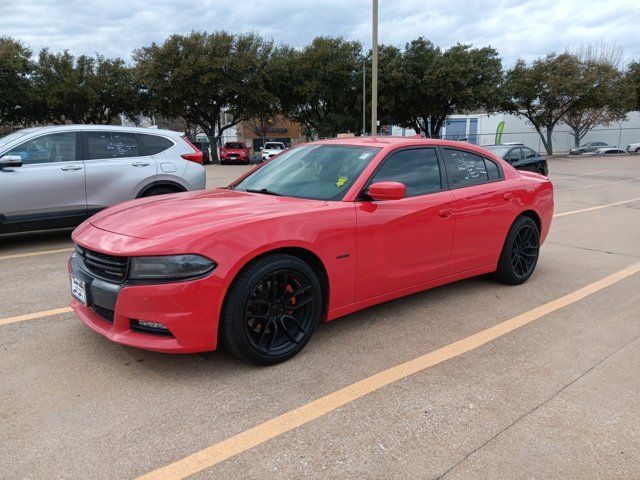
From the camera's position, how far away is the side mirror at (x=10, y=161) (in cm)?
611

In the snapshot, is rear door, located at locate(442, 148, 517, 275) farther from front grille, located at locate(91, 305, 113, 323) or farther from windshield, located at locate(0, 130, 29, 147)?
windshield, located at locate(0, 130, 29, 147)

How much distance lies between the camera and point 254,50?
36938 millimetres

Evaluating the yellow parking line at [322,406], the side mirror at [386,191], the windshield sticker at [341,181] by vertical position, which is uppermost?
the windshield sticker at [341,181]

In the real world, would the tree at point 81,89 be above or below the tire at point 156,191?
above

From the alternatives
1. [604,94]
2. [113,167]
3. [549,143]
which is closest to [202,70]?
[549,143]

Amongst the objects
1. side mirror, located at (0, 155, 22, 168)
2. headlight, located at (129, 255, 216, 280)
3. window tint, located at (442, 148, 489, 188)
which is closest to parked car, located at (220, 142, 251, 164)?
side mirror, located at (0, 155, 22, 168)

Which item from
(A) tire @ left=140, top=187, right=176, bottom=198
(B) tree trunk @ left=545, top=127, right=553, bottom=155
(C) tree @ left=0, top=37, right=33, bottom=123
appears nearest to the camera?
(A) tire @ left=140, top=187, right=176, bottom=198

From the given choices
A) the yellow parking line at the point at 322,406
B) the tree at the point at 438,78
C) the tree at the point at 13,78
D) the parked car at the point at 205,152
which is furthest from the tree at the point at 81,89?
the yellow parking line at the point at 322,406

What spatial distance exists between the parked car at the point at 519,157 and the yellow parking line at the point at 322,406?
14.1 metres

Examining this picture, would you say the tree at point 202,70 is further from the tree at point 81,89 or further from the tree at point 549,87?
the tree at point 549,87

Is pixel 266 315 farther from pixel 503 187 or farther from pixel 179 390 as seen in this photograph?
pixel 503 187

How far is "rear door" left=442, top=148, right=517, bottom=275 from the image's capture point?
14.8 ft

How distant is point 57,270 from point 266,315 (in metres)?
3.46

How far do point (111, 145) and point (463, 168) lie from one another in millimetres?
4901
